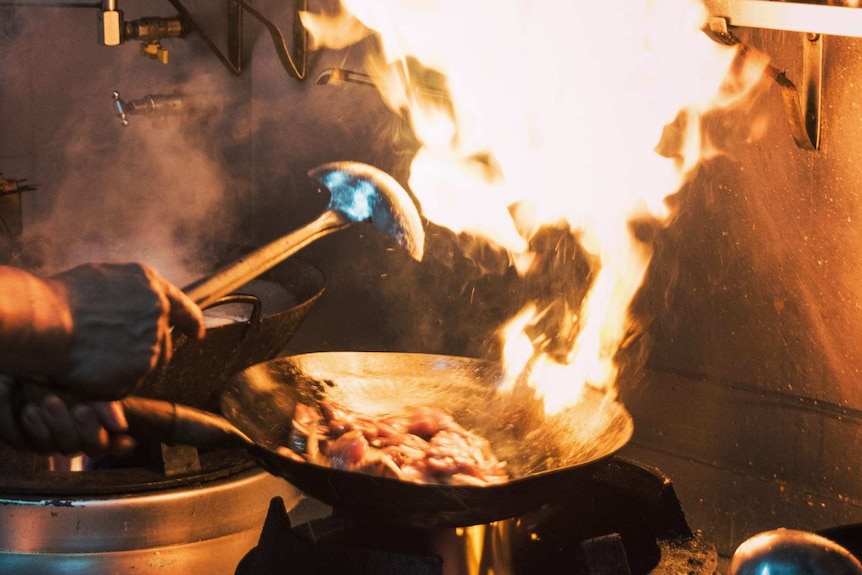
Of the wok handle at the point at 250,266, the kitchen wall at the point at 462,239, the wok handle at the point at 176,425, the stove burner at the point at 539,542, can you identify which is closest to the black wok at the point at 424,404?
the wok handle at the point at 176,425

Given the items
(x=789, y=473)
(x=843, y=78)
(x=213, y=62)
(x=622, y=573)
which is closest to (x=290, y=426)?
(x=622, y=573)

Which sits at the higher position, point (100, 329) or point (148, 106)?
point (100, 329)

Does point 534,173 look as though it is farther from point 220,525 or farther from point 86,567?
point 86,567

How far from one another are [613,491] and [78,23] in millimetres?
2624

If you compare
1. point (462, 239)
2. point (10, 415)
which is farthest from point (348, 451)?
point (462, 239)

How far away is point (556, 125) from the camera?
305 cm

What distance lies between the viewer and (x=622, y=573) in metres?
2.05

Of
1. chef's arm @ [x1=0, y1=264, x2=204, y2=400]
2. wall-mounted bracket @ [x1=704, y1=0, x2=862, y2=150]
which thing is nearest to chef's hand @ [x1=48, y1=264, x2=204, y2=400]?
chef's arm @ [x1=0, y1=264, x2=204, y2=400]

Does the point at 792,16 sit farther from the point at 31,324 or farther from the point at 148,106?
the point at 148,106

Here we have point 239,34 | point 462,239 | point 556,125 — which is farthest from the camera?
point 239,34

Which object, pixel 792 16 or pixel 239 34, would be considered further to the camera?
pixel 239 34

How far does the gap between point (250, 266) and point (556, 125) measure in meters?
1.18

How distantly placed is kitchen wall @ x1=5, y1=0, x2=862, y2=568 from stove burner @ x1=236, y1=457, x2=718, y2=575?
0.66 m

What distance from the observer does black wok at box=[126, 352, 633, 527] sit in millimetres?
1888
